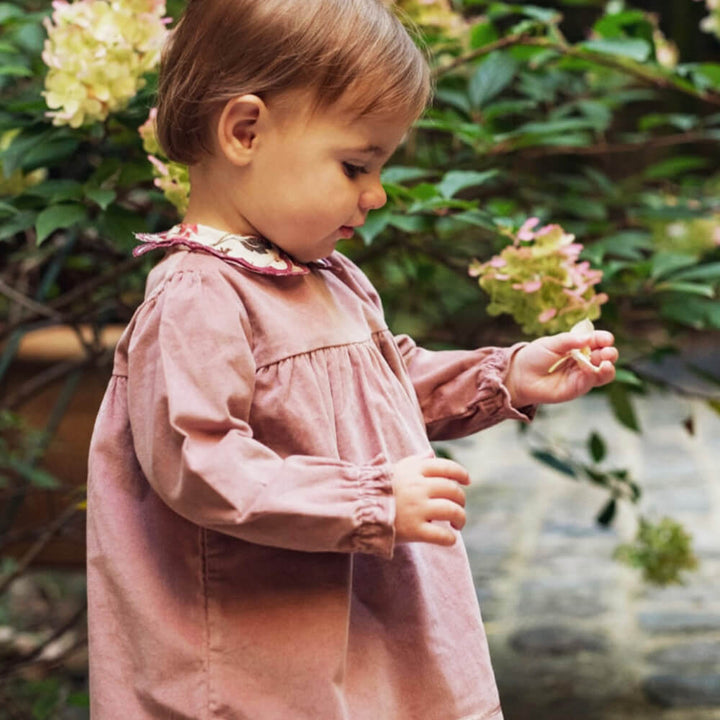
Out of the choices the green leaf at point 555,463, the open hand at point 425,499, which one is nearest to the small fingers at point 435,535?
the open hand at point 425,499

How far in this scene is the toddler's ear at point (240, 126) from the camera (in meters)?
1.15

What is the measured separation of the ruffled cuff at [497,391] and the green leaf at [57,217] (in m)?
0.57

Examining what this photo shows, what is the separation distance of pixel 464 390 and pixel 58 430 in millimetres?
1250

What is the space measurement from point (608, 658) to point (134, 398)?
5.94 ft

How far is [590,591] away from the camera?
307cm

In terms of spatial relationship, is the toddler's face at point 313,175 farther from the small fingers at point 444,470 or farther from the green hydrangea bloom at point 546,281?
the green hydrangea bloom at point 546,281

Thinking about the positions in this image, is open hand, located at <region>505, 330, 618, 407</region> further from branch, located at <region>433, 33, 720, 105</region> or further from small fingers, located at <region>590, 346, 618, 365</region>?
branch, located at <region>433, 33, 720, 105</region>

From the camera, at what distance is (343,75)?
114 cm

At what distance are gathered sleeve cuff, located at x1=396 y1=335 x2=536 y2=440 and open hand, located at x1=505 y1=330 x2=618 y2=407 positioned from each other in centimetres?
2

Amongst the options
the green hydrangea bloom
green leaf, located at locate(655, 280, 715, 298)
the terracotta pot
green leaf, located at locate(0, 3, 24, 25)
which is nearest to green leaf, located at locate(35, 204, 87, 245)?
green leaf, located at locate(0, 3, 24, 25)

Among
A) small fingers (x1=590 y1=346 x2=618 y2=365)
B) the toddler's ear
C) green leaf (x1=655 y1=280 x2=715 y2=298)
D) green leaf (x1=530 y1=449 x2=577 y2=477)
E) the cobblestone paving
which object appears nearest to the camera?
the toddler's ear

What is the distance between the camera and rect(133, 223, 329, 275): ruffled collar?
118cm

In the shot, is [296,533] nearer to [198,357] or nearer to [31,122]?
[198,357]

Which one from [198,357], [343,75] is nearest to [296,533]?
[198,357]
